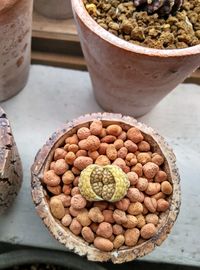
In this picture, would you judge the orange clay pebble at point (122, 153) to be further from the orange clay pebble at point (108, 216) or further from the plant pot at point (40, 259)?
the plant pot at point (40, 259)

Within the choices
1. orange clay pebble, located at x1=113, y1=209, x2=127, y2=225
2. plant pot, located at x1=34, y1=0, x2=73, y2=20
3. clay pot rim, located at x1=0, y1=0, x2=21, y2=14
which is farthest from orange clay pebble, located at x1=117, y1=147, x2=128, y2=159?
plant pot, located at x1=34, y1=0, x2=73, y2=20

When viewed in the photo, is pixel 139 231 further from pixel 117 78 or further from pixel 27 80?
pixel 27 80

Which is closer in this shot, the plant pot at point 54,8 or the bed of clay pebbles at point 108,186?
the bed of clay pebbles at point 108,186

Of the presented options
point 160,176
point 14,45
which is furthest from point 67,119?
point 160,176

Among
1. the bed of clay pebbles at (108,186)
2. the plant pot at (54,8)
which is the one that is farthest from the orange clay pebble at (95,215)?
the plant pot at (54,8)

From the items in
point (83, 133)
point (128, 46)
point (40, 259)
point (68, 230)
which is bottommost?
point (40, 259)

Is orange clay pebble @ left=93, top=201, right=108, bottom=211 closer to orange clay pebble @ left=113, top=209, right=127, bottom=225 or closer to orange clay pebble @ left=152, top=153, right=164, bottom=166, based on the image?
orange clay pebble @ left=113, top=209, right=127, bottom=225

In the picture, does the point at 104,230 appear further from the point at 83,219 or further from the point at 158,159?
the point at 158,159
